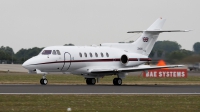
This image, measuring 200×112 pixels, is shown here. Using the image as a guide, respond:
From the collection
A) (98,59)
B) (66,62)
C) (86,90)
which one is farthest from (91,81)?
(86,90)

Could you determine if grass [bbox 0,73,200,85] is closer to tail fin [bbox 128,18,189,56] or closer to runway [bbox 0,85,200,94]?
tail fin [bbox 128,18,189,56]

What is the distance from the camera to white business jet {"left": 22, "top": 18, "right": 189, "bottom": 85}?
44.4 meters

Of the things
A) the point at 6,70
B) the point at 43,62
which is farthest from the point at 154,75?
the point at 6,70

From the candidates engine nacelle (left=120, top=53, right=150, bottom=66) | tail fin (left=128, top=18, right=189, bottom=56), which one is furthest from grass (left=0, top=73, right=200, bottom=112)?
tail fin (left=128, top=18, right=189, bottom=56)

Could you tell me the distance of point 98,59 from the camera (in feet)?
158
